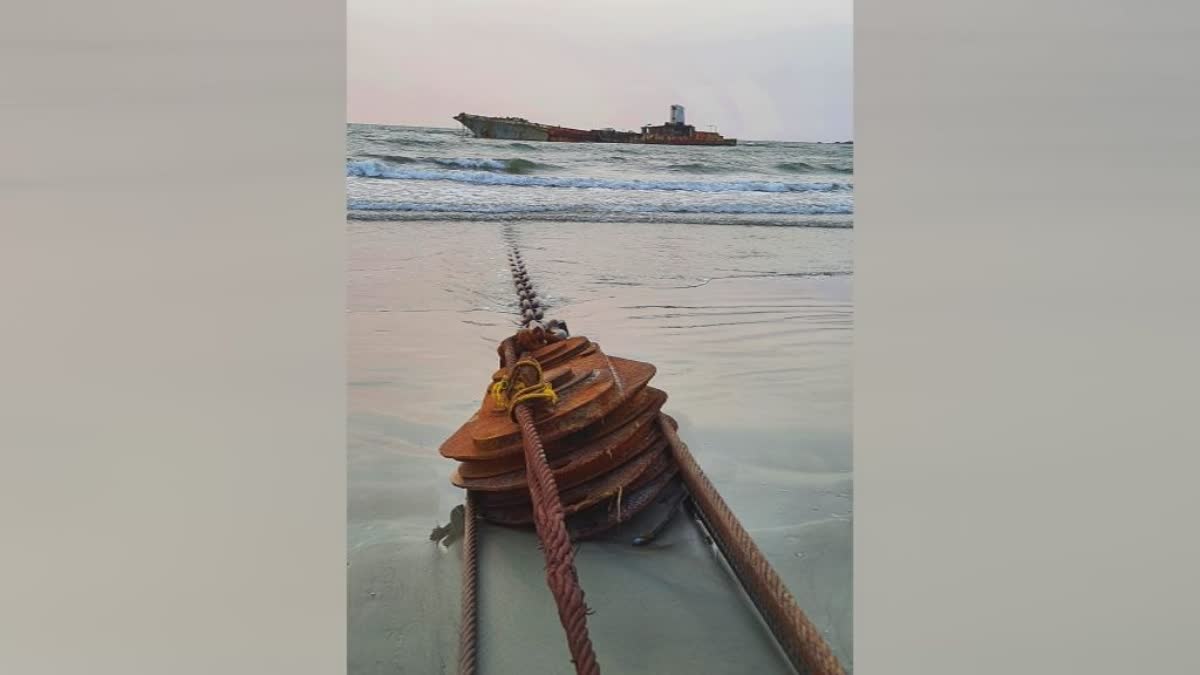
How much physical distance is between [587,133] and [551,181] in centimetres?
10

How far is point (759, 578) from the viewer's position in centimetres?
146

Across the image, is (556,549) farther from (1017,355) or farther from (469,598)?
(1017,355)

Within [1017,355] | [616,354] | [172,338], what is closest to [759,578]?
[616,354]

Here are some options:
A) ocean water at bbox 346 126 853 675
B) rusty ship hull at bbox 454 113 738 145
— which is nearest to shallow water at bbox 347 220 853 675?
ocean water at bbox 346 126 853 675

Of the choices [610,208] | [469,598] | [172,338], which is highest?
[610,208]

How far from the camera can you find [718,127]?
1.63 meters

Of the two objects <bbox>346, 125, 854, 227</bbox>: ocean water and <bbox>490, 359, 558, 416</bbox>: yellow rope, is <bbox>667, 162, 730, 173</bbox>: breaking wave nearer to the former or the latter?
<bbox>346, 125, 854, 227</bbox>: ocean water

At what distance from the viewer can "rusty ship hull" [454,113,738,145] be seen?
5.20 ft

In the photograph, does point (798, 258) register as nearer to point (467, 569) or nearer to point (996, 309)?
point (996, 309)

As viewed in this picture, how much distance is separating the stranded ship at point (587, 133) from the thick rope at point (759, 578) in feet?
1.50

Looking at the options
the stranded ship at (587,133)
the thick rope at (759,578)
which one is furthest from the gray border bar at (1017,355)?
the stranded ship at (587,133)

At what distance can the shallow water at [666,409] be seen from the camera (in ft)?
4.71

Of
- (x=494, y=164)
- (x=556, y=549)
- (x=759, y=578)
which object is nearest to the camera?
(x=556, y=549)

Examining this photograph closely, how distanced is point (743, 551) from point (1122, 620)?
0.67 meters
